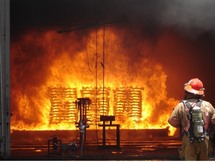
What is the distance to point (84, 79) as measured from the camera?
16.4 meters

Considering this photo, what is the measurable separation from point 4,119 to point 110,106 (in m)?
6.90

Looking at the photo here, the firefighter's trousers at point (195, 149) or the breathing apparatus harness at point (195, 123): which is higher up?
the breathing apparatus harness at point (195, 123)

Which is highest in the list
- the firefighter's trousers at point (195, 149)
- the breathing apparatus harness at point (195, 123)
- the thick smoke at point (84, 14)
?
the thick smoke at point (84, 14)

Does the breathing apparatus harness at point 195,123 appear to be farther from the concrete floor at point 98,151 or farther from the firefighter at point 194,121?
the concrete floor at point 98,151

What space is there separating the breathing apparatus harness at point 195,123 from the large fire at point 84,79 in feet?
27.9

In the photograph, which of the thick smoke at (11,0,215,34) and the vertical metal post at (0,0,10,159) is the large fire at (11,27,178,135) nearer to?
the thick smoke at (11,0,215,34)

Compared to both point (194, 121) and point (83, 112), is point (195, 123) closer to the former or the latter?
point (194, 121)

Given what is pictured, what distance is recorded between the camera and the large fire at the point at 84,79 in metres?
16.1

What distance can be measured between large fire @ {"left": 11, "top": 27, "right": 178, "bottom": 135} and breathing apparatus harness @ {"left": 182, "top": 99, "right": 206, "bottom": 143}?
852cm

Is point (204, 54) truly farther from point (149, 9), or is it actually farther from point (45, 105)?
point (45, 105)

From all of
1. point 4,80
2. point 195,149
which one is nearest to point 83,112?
point 4,80

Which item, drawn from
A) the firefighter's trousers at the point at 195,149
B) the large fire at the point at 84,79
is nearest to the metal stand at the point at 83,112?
the large fire at the point at 84,79

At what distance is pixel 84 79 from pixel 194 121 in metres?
9.22

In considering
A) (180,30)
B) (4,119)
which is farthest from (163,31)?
(4,119)
